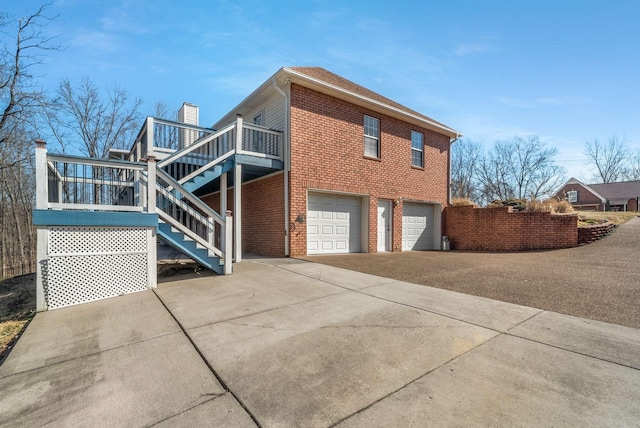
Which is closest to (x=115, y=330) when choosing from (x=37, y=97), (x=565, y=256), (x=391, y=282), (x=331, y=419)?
(x=331, y=419)

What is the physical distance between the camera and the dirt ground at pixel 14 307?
155 inches

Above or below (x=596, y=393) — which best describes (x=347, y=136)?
above

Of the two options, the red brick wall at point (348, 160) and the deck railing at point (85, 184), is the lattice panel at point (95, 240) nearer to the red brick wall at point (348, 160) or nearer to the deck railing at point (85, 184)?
the deck railing at point (85, 184)

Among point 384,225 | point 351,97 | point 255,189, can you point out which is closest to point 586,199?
point 384,225

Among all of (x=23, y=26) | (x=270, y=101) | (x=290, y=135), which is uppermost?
(x=23, y=26)

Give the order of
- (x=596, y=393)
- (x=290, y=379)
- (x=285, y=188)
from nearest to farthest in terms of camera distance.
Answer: (x=596, y=393), (x=290, y=379), (x=285, y=188)

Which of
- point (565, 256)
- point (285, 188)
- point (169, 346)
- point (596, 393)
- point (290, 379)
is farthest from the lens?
point (285, 188)

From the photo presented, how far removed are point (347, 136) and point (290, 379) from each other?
881 centimetres

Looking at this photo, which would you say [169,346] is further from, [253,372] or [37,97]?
[37,97]

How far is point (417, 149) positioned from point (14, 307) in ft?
44.1

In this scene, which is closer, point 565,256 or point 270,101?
point 565,256

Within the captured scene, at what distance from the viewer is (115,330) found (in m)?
3.62

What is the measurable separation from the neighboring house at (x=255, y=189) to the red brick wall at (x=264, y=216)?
0.13 feet

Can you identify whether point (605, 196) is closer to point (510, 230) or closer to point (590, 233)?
point (590, 233)
